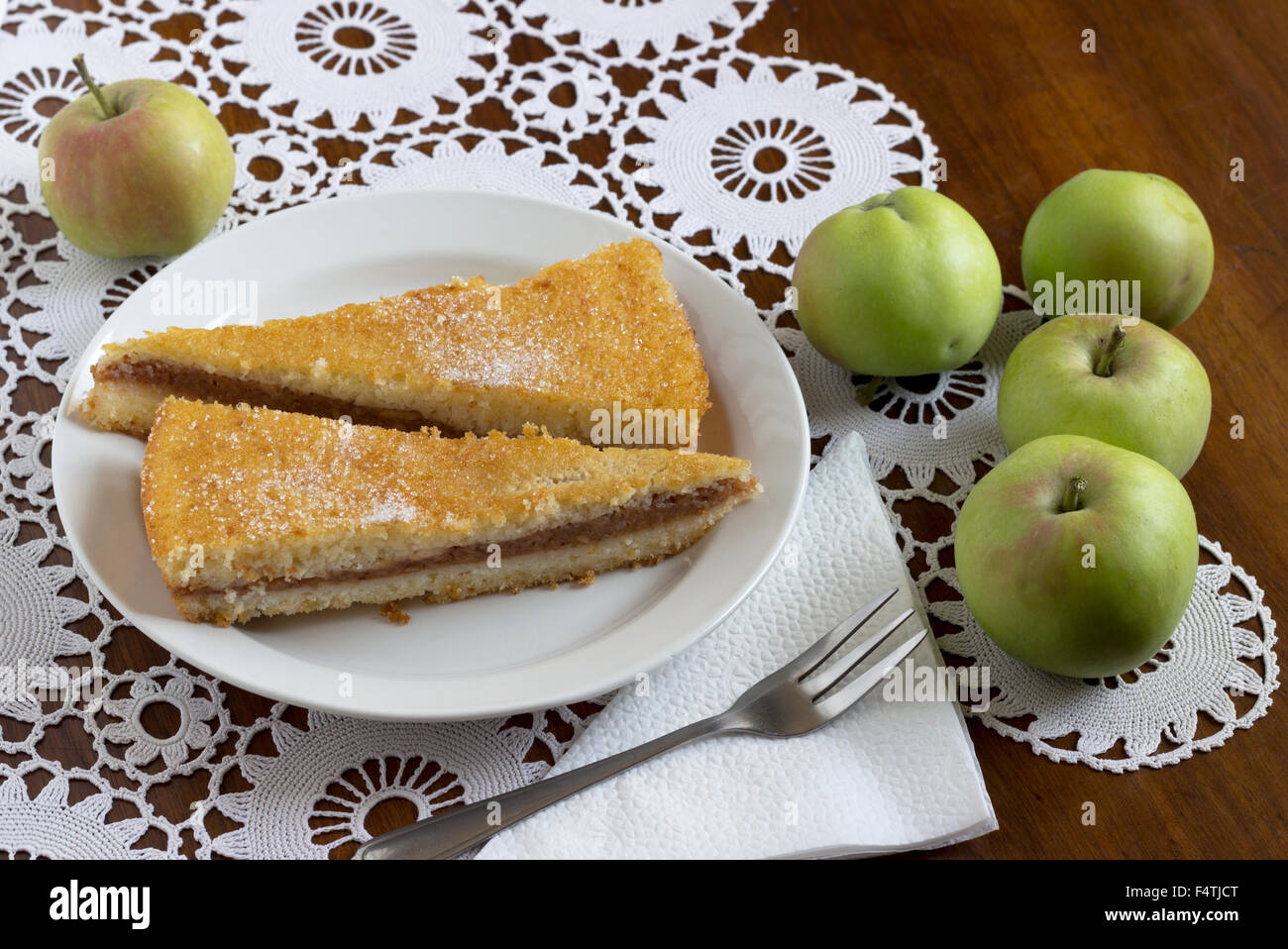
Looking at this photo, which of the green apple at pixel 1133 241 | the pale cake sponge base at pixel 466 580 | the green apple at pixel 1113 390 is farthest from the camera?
the green apple at pixel 1133 241

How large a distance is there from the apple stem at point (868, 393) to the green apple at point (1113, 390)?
255 mm

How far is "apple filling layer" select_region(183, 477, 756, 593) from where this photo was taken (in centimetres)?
202

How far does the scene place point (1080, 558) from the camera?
1.81 meters

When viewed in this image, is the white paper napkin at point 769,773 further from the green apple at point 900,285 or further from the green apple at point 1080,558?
the green apple at point 900,285

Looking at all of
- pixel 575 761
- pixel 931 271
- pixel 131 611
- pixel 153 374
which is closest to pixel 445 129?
pixel 153 374

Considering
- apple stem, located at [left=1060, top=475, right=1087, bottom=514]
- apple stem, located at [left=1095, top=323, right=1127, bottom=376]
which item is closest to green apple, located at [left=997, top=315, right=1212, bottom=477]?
apple stem, located at [left=1095, top=323, right=1127, bottom=376]

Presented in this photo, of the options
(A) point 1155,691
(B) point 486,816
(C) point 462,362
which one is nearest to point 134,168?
(C) point 462,362

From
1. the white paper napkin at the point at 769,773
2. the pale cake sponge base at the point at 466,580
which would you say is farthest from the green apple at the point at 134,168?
the white paper napkin at the point at 769,773

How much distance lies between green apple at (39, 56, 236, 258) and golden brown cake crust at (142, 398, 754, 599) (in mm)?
578

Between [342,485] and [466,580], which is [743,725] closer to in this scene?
[466,580]

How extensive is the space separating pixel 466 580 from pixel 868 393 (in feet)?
2.88

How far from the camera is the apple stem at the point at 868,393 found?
2.34 meters
